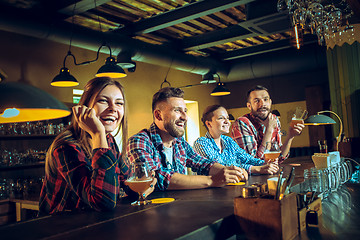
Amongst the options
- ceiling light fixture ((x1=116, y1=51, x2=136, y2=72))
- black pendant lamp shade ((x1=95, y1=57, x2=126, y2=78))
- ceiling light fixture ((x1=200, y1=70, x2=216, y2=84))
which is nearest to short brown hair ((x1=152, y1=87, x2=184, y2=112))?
black pendant lamp shade ((x1=95, y1=57, x2=126, y2=78))

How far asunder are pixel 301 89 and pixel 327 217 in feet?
26.1

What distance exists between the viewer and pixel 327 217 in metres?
1.39

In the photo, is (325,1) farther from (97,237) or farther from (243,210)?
(97,237)

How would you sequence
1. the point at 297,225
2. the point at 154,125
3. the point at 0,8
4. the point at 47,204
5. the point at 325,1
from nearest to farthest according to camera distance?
the point at 297,225, the point at 47,204, the point at 154,125, the point at 0,8, the point at 325,1

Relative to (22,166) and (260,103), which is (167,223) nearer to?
(260,103)

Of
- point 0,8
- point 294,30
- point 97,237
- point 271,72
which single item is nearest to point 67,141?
point 97,237

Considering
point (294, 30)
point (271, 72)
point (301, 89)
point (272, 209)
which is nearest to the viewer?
point (272, 209)

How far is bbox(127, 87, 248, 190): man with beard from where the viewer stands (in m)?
1.86

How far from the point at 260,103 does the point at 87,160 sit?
2.56 metres

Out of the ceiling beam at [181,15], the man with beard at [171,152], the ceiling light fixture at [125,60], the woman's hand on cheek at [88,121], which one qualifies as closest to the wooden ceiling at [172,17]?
the ceiling beam at [181,15]

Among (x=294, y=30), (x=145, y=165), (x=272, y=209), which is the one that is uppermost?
(x=294, y=30)

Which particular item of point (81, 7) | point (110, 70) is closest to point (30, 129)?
point (110, 70)

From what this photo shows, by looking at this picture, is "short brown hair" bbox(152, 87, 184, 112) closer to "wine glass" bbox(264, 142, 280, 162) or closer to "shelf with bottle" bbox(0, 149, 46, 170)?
"wine glass" bbox(264, 142, 280, 162)

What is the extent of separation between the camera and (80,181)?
4.57 feet
